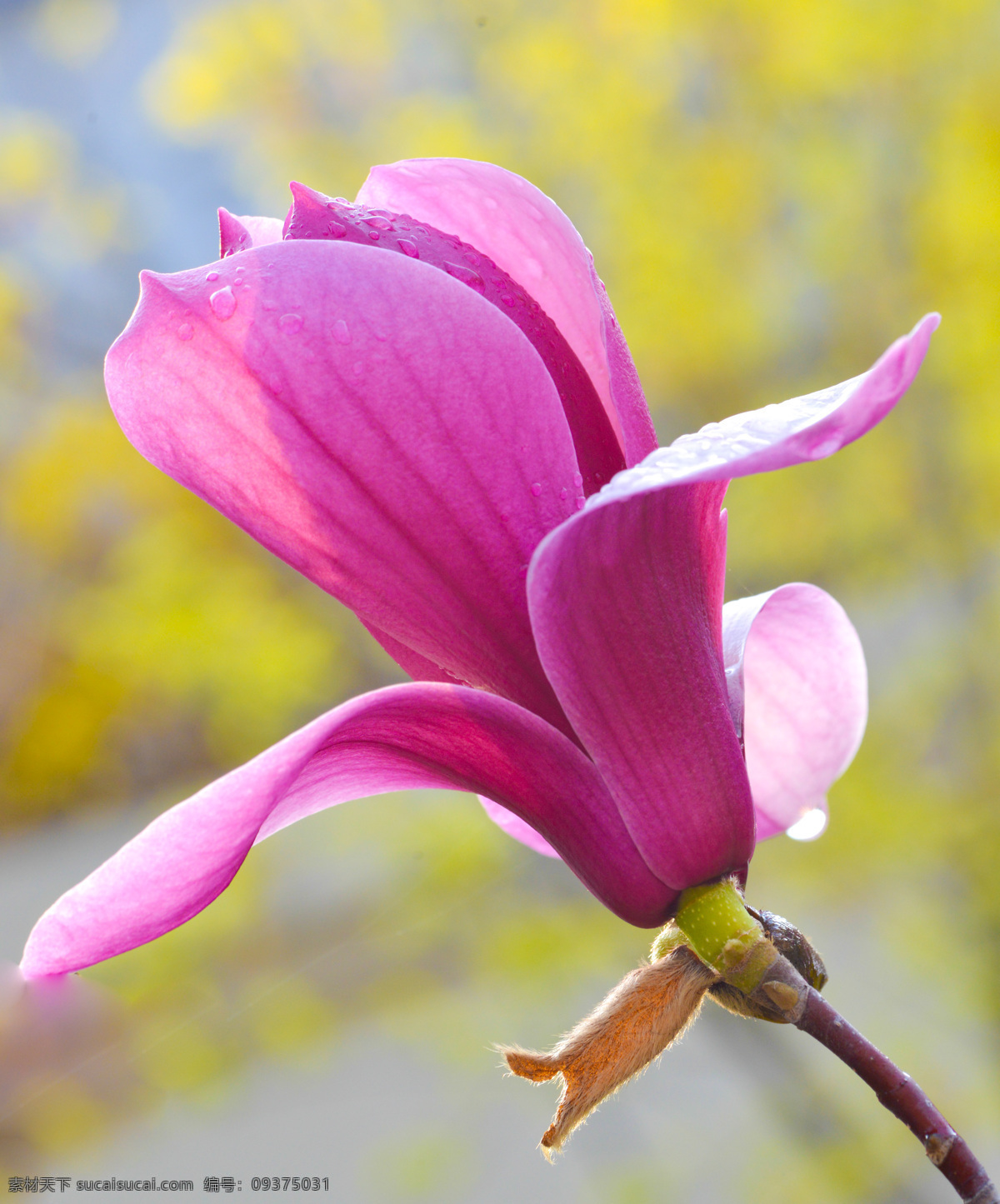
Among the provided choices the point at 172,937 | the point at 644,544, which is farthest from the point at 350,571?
the point at 172,937

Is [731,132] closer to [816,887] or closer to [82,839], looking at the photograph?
[816,887]

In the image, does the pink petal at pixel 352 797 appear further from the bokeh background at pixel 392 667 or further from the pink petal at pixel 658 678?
the bokeh background at pixel 392 667

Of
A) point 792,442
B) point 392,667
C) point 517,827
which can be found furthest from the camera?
point 392,667

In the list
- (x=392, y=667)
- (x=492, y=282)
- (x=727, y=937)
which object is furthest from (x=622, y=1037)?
(x=392, y=667)

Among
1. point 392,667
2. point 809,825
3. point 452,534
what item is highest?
point 452,534

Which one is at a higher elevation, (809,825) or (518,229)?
(518,229)

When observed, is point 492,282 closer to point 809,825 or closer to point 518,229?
point 518,229

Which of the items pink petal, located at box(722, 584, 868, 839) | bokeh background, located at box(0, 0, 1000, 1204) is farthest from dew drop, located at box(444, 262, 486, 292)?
bokeh background, located at box(0, 0, 1000, 1204)

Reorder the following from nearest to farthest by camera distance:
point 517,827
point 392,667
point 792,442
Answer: point 792,442 < point 517,827 < point 392,667
